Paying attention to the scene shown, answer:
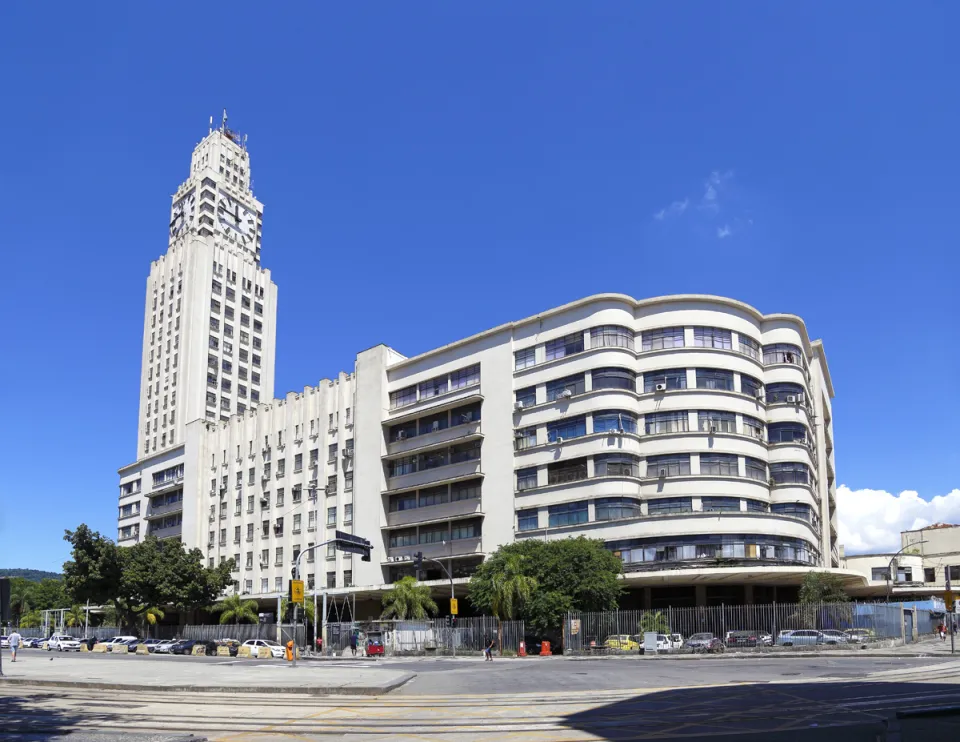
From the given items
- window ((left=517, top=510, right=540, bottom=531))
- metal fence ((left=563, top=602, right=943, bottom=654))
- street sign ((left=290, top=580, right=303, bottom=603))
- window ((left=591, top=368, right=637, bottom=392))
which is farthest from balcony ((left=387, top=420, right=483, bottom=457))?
street sign ((left=290, top=580, right=303, bottom=603))

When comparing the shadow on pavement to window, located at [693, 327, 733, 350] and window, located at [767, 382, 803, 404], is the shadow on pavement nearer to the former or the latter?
window, located at [693, 327, 733, 350]

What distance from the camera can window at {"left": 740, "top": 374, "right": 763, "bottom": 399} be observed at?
63.6m

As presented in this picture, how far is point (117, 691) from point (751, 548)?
4378 centimetres

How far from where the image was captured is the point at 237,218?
4973 inches

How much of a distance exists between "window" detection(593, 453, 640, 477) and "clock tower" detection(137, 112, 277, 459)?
60858mm

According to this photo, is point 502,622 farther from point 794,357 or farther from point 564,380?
point 794,357

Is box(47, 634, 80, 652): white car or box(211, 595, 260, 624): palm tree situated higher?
box(211, 595, 260, 624): palm tree

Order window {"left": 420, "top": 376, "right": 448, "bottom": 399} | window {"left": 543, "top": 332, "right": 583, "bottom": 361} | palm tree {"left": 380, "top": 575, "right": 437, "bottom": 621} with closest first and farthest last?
palm tree {"left": 380, "top": 575, "right": 437, "bottom": 621}, window {"left": 543, "top": 332, "right": 583, "bottom": 361}, window {"left": 420, "top": 376, "right": 448, "bottom": 399}

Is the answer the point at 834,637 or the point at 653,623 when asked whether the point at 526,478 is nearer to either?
the point at 653,623

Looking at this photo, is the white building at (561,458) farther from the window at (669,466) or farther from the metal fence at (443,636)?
the metal fence at (443,636)

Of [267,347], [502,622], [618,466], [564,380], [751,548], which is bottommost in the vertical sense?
[502,622]

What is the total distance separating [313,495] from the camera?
80.3 m

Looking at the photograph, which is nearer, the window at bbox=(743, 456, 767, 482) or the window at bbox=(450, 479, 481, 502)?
the window at bbox=(743, 456, 767, 482)

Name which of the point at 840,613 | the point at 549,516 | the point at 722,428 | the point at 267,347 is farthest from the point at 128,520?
the point at 840,613
